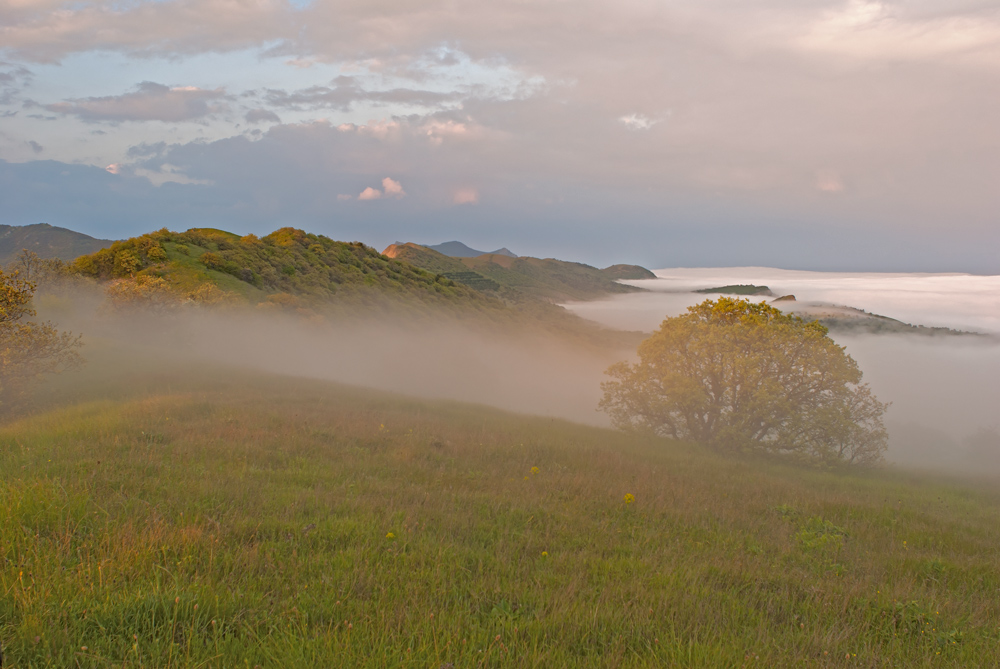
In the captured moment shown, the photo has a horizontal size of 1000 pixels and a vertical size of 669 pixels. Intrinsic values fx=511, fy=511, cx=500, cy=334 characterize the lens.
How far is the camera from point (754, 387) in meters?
29.3

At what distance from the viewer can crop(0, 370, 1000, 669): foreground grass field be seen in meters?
4.25

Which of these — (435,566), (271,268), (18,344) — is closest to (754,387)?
(435,566)

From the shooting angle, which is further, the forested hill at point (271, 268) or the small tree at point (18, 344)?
the forested hill at point (271, 268)

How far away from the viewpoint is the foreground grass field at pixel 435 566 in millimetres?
4254

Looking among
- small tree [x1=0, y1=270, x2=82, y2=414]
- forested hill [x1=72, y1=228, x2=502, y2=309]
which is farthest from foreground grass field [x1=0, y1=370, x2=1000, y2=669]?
forested hill [x1=72, y1=228, x2=502, y2=309]

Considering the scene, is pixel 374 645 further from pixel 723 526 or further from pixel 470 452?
pixel 470 452

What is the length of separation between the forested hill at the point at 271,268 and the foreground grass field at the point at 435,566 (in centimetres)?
5686

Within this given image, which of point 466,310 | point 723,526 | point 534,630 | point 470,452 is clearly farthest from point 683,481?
point 466,310

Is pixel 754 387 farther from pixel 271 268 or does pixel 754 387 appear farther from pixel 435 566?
pixel 271 268

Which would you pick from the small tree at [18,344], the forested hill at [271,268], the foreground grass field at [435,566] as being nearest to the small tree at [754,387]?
the foreground grass field at [435,566]

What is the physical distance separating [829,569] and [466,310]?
499 ft

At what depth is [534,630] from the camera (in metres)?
4.64

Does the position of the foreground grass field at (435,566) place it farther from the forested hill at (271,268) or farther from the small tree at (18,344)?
the forested hill at (271,268)

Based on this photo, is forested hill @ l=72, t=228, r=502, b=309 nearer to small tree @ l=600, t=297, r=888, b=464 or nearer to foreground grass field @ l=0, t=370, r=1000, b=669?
small tree @ l=600, t=297, r=888, b=464
